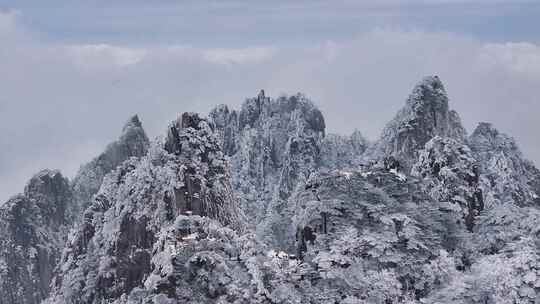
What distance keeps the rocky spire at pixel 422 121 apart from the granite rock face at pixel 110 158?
121 feet

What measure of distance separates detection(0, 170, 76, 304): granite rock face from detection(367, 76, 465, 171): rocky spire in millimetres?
41880

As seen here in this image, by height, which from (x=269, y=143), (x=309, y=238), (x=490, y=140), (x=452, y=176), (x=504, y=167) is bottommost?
(x=309, y=238)

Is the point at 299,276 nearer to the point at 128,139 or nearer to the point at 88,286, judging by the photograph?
the point at 88,286

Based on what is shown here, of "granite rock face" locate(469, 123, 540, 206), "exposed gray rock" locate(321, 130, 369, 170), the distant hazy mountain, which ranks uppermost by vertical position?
"exposed gray rock" locate(321, 130, 369, 170)

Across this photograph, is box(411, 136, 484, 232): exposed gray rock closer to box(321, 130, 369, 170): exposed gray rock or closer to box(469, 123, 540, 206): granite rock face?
box(469, 123, 540, 206): granite rock face

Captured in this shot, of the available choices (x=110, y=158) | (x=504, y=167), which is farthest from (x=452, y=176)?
(x=110, y=158)

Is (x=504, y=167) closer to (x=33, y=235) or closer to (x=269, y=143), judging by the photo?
(x=269, y=143)

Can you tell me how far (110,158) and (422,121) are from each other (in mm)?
47415

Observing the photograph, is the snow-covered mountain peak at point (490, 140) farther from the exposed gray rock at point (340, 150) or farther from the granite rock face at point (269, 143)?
the granite rock face at point (269, 143)

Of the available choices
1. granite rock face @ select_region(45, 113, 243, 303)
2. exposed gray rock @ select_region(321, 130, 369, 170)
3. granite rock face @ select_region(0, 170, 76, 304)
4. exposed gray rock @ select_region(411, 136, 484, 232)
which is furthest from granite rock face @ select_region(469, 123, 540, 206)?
granite rock face @ select_region(45, 113, 243, 303)

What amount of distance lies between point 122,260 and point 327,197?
1320 centimetres

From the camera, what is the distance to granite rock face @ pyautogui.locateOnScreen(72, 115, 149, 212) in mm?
123375

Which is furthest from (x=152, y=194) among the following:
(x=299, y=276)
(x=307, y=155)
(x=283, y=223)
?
(x=307, y=155)

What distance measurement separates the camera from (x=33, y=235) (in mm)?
107750
